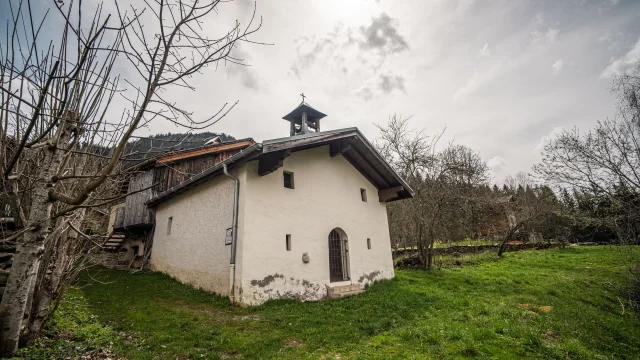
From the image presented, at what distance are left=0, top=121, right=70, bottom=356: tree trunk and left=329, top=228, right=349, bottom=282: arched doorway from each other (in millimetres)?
7128

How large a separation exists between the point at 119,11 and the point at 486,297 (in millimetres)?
9617

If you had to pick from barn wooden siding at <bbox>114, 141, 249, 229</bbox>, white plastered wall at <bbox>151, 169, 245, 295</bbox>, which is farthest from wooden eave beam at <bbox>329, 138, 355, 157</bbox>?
barn wooden siding at <bbox>114, 141, 249, 229</bbox>

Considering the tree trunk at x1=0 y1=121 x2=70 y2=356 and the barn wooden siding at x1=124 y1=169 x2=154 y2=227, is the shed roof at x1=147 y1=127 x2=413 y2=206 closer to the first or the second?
the barn wooden siding at x1=124 y1=169 x2=154 y2=227

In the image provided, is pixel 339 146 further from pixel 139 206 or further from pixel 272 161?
pixel 139 206

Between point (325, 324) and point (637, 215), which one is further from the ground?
point (637, 215)

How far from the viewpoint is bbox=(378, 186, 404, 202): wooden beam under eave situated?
1118 centimetres

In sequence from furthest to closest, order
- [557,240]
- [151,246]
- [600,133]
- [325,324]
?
1. [557,240]
2. [151,246]
3. [600,133]
4. [325,324]

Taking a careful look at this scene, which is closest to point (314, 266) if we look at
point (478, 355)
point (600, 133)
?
point (478, 355)

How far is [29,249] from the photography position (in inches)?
107

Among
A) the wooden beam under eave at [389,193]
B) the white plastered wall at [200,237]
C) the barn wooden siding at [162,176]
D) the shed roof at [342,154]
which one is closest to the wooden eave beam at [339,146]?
the shed roof at [342,154]

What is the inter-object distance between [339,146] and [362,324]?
18.8 feet

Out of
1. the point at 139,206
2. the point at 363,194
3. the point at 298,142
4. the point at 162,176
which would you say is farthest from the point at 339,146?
the point at 139,206

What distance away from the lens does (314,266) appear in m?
8.30

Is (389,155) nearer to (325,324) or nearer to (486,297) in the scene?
(486,297)
